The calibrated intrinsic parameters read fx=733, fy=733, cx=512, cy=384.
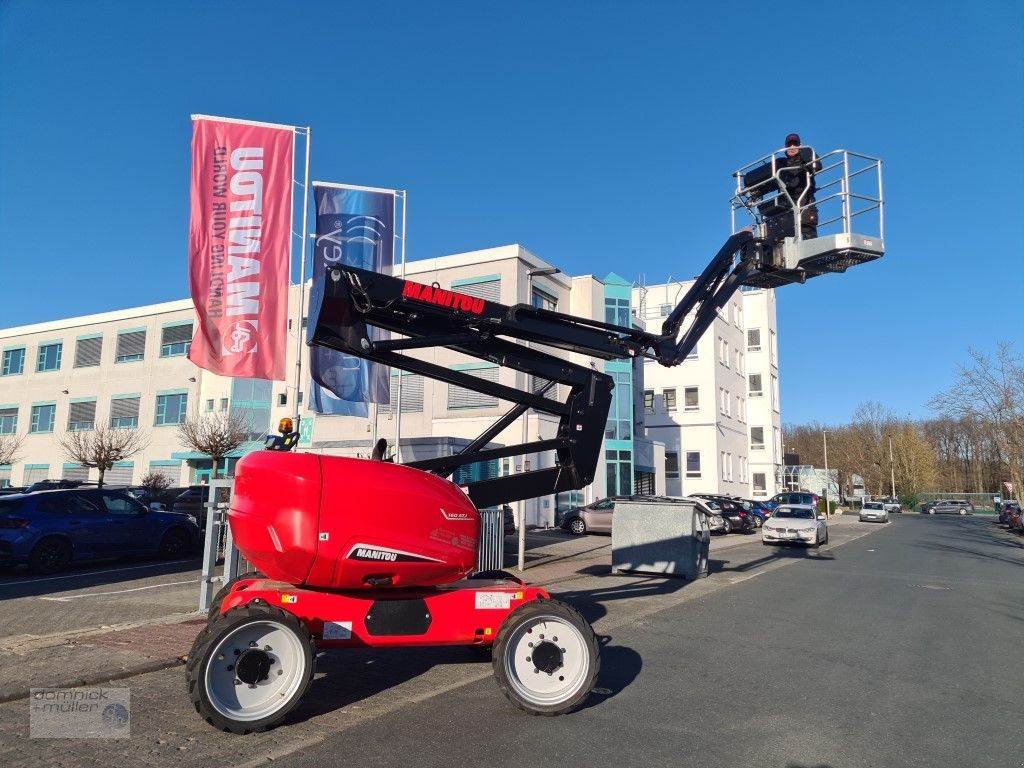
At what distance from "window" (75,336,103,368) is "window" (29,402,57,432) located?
302cm

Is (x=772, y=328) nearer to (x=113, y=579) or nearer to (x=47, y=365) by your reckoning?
(x=47, y=365)

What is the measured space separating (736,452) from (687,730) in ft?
159

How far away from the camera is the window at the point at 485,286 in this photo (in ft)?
93.4

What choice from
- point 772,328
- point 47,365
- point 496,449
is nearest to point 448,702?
point 496,449

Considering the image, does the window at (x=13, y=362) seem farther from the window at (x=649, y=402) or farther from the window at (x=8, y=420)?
the window at (x=649, y=402)

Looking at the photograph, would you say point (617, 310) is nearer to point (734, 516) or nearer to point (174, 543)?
point (734, 516)

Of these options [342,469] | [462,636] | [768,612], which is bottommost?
[768,612]

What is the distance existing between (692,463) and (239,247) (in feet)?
126

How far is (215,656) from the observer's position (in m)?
5.07

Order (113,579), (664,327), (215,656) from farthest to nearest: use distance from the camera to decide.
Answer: (113,579)
(664,327)
(215,656)

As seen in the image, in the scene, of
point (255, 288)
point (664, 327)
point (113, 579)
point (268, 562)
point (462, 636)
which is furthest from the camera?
point (255, 288)

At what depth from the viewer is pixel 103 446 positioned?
29.4m

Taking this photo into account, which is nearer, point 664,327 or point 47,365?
point 664,327
